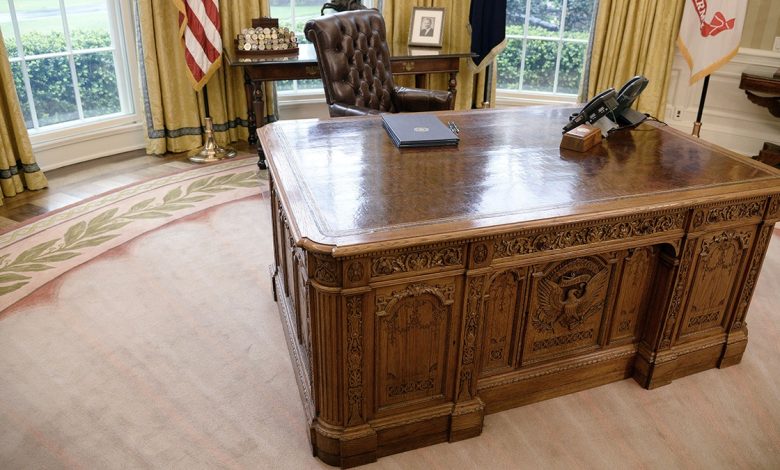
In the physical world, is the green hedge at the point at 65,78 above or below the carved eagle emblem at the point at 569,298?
above

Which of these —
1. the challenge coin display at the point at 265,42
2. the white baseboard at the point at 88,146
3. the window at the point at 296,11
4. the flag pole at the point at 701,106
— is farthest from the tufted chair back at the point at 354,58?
the flag pole at the point at 701,106

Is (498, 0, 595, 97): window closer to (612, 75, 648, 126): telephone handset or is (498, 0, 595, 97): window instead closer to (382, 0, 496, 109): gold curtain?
(382, 0, 496, 109): gold curtain

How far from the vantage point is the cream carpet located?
2.09 metres

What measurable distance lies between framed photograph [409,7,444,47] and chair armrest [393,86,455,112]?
3.56ft

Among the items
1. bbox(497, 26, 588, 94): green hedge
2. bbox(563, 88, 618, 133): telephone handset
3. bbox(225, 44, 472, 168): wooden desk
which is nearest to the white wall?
bbox(497, 26, 588, 94): green hedge

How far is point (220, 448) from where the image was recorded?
6.89 feet

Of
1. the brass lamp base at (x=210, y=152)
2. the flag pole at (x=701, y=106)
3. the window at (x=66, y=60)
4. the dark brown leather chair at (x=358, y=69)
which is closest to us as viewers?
the dark brown leather chair at (x=358, y=69)

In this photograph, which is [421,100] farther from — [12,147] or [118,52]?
A: [12,147]

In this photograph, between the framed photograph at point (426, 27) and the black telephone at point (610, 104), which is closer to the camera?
the black telephone at point (610, 104)

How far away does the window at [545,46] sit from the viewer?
5.39m

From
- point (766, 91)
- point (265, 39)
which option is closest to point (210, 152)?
point (265, 39)

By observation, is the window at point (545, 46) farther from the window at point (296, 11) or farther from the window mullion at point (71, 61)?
the window mullion at point (71, 61)

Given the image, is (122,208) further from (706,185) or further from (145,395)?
(706,185)

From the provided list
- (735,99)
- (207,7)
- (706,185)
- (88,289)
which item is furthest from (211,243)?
(735,99)
